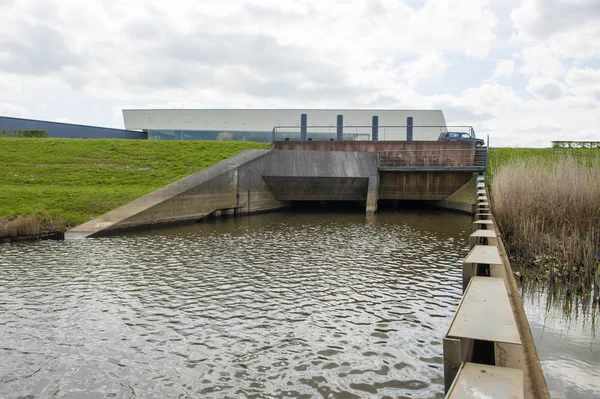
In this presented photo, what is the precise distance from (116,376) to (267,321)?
2.29 meters

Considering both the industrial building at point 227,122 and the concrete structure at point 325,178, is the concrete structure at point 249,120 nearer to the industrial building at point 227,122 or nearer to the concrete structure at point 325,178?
the industrial building at point 227,122

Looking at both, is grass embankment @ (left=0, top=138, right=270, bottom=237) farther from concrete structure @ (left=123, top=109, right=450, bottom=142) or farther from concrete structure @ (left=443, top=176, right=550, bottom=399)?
concrete structure @ (left=443, top=176, right=550, bottom=399)

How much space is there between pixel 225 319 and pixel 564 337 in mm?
4765

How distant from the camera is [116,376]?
5086mm

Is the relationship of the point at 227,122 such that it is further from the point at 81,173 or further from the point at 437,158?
the point at 437,158

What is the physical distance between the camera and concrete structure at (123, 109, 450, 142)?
1363 inches

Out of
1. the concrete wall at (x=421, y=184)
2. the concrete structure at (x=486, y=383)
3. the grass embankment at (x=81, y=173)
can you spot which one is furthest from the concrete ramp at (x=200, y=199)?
the concrete structure at (x=486, y=383)

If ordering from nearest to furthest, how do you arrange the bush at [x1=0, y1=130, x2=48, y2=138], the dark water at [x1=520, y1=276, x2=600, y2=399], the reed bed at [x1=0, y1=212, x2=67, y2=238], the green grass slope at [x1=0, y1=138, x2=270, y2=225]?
the dark water at [x1=520, y1=276, x2=600, y2=399] → the reed bed at [x1=0, y1=212, x2=67, y2=238] → the green grass slope at [x1=0, y1=138, x2=270, y2=225] → the bush at [x1=0, y1=130, x2=48, y2=138]

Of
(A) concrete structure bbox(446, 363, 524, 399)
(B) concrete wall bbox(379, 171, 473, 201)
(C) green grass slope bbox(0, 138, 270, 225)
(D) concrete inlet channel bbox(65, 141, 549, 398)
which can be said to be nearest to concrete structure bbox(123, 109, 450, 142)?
(C) green grass slope bbox(0, 138, 270, 225)

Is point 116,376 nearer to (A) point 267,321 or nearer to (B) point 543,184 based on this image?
(A) point 267,321

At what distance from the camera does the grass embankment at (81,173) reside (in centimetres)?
1527

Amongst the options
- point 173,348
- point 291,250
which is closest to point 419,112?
point 291,250

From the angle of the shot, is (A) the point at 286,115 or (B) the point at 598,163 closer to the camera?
(B) the point at 598,163

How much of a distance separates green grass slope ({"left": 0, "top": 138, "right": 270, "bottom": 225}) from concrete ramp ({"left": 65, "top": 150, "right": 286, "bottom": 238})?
112 centimetres
